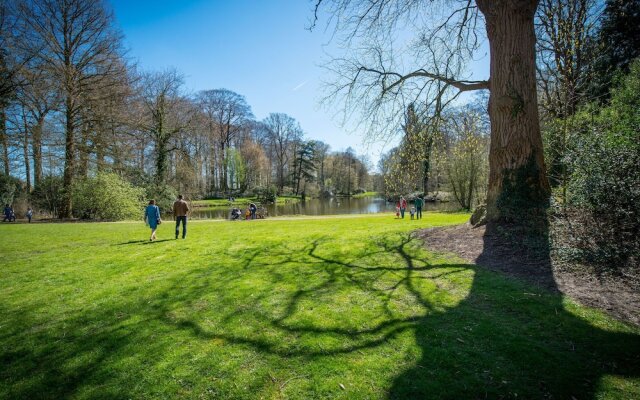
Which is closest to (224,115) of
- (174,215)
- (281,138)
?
(281,138)

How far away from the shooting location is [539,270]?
552cm

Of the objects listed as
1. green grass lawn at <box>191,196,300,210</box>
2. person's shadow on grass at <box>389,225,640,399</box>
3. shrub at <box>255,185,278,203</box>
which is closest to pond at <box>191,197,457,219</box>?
green grass lawn at <box>191,196,300,210</box>

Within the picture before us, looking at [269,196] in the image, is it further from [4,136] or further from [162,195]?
[4,136]

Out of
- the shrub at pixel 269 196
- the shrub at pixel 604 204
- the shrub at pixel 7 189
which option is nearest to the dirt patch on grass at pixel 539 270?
the shrub at pixel 604 204

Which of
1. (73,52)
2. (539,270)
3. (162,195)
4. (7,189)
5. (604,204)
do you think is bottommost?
(539,270)

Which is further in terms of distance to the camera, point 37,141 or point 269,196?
point 269,196

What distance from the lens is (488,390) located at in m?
2.76

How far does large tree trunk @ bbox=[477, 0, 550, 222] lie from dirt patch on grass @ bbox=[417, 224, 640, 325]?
921 mm

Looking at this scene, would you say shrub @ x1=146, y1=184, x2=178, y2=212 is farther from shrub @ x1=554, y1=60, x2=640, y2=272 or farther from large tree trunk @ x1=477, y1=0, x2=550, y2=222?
shrub @ x1=554, y1=60, x2=640, y2=272

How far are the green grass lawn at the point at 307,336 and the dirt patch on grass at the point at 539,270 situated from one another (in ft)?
1.18

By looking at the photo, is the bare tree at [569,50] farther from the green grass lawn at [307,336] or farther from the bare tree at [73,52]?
the bare tree at [73,52]

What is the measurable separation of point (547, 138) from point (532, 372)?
10502 mm

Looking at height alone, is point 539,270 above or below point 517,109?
below

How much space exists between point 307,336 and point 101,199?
22550 millimetres
